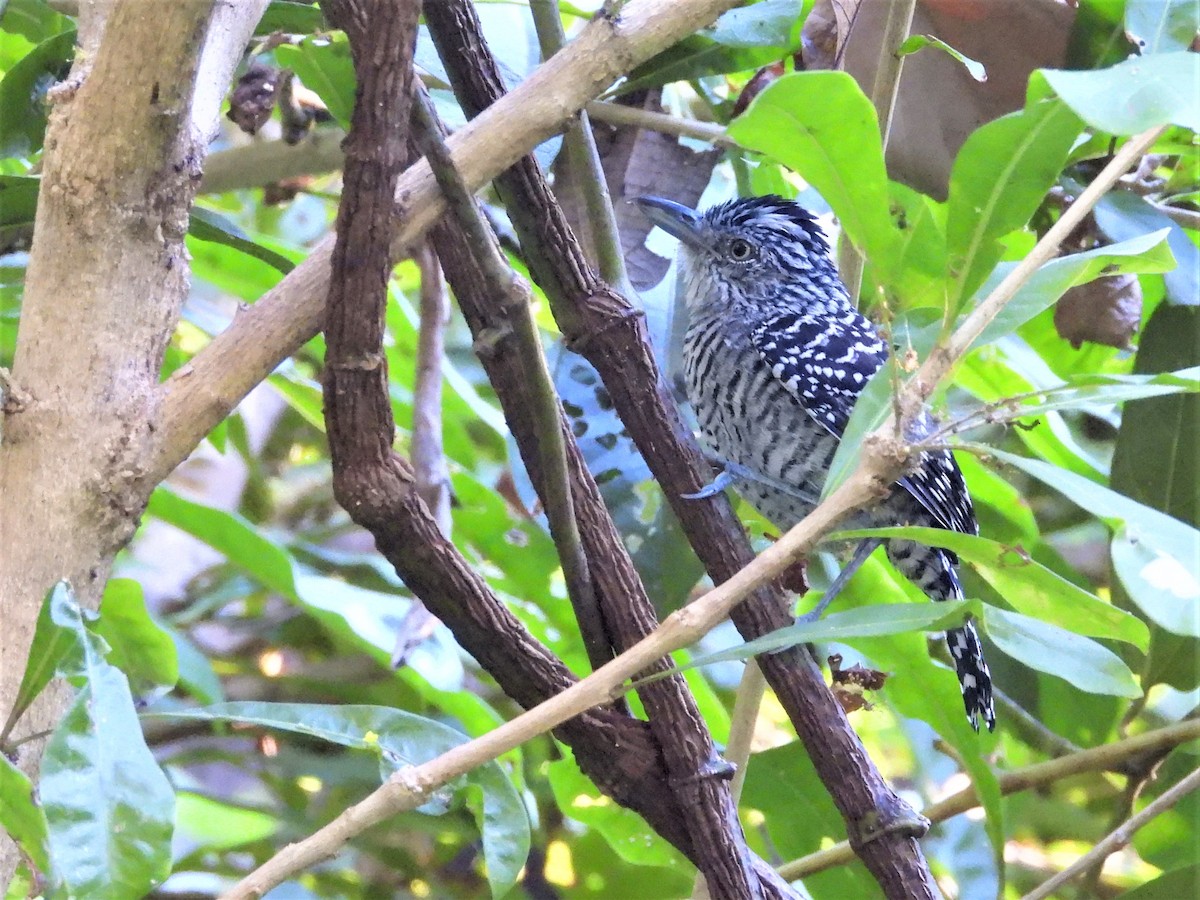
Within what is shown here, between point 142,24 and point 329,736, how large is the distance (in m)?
0.73

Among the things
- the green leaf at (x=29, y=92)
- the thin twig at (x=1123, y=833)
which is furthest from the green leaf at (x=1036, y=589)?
the green leaf at (x=29, y=92)

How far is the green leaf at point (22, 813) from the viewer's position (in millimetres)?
896

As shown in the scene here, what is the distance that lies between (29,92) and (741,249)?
146 centimetres

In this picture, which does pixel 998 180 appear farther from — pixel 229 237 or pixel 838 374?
pixel 838 374

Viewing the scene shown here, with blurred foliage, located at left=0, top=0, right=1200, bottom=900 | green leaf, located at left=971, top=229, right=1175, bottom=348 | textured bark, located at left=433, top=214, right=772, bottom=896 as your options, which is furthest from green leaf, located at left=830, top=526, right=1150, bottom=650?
textured bark, located at left=433, top=214, right=772, bottom=896

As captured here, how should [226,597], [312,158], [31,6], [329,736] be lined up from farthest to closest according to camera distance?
[226,597], [312,158], [31,6], [329,736]

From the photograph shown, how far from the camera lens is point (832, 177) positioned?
110 cm

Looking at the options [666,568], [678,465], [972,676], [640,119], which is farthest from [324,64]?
[972,676]

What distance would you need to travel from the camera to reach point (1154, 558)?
932 millimetres

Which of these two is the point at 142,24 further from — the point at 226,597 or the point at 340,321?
the point at 226,597

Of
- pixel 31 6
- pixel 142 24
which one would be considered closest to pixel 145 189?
pixel 142 24

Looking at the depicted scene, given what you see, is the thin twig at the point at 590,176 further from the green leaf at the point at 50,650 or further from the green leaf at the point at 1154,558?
the green leaf at the point at 50,650

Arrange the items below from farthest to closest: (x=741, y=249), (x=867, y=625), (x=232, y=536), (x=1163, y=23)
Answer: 1. (x=741, y=249)
2. (x=232, y=536)
3. (x=1163, y=23)
4. (x=867, y=625)

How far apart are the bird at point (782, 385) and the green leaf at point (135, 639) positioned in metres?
0.92
